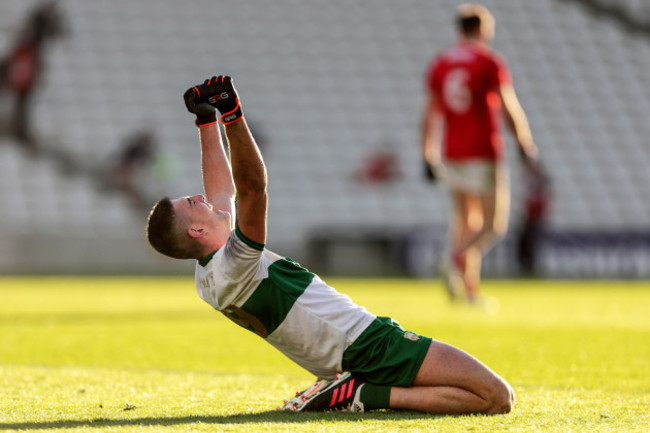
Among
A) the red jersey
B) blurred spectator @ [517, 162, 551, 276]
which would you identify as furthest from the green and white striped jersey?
blurred spectator @ [517, 162, 551, 276]

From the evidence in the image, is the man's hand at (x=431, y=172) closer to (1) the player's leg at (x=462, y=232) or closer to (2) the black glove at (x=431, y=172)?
(2) the black glove at (x=431, y=172)

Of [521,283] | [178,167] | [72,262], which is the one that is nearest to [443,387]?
[521,283]

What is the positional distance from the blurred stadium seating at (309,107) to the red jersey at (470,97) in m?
7.50

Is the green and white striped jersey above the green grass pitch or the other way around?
above

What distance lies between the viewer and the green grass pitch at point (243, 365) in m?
2.91

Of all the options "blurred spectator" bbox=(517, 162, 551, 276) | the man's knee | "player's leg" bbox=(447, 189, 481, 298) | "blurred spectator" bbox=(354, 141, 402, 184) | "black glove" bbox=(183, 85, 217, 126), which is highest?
"black glove" bbox=(183, 85, 217, 126)

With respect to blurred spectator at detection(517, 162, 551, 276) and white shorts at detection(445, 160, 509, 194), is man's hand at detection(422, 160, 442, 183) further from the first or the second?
blurred spectator at detection(517, 162, 551, 276)

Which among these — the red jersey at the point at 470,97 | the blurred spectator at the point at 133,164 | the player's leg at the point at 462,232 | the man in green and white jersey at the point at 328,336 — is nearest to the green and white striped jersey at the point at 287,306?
A: the man in green and white jersey at the point at 328,336

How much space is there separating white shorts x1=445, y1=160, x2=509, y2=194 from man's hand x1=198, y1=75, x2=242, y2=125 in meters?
5.00

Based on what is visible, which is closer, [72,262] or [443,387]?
[443,387]

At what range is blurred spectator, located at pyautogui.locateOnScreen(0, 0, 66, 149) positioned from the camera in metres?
16.7

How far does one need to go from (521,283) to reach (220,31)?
364 inches

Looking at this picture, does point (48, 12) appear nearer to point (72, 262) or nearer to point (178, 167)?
point (178, 167)

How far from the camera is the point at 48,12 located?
712 inches
